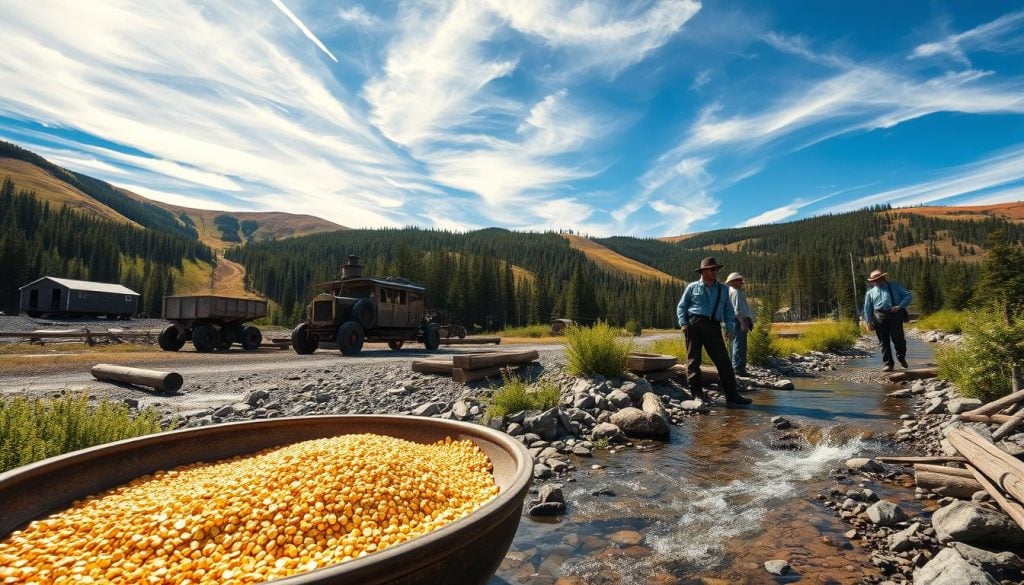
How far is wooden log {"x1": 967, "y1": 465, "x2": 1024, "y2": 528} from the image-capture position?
2.99m

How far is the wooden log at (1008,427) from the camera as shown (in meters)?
4.79

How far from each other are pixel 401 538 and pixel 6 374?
13.0 meters

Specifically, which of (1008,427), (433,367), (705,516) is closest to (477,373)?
(433,367)

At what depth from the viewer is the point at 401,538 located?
1.81 meters

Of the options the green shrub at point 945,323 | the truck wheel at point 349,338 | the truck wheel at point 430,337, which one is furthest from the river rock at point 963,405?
the green shrub at point 945,323

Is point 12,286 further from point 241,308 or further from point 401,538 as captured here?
point 401,538

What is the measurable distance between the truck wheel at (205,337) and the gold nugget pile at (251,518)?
16.6 meters

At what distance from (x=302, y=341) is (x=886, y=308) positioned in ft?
55.8

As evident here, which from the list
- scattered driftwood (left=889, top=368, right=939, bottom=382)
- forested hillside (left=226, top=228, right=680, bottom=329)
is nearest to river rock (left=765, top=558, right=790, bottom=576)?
scattered driftwood (left=889, top=368, right=939, bottom=382)

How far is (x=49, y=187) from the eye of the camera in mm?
148875

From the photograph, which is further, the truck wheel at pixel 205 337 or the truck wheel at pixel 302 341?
the truck wheel at pixel 205 337

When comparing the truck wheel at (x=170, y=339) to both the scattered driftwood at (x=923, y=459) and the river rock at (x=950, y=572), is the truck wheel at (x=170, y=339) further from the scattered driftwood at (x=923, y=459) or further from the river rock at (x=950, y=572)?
the river rock at (x=950, y=572)

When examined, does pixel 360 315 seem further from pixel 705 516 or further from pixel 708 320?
pixel 705 516

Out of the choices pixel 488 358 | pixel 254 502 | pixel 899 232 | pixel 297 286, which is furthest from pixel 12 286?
pixel 899 232
